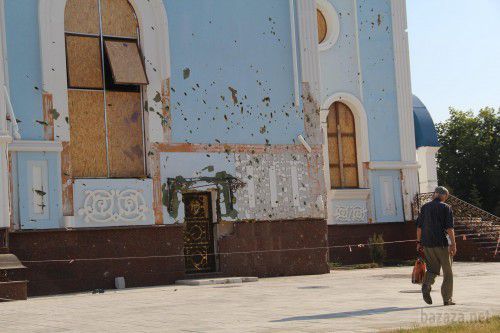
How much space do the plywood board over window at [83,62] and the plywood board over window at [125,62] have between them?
0.32 metres

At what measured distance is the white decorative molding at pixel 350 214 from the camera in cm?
2834

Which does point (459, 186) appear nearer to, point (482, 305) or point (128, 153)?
point (128, 153)

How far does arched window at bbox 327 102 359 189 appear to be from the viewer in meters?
28.7

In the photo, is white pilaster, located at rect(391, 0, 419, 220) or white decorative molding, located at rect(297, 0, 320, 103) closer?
white decorative molding, located at rect(297, 0, 320, 103)

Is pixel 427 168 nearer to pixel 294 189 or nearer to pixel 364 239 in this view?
pixel 364 239

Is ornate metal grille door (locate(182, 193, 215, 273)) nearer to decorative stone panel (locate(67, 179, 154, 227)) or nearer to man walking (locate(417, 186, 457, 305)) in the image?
decorative stone panel (locate(67, 179, 154, 227))

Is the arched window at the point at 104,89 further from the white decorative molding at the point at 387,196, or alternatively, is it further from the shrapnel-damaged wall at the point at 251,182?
the white decorative molding at the point at 387,196

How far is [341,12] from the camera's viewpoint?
28812mm

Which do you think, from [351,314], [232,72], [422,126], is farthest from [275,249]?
[351,314]

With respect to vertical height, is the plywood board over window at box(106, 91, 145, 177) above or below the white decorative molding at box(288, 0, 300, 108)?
below

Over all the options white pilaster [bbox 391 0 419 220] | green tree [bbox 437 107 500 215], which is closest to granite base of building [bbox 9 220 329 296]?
white pilaster [bbox 391 0 419 220]

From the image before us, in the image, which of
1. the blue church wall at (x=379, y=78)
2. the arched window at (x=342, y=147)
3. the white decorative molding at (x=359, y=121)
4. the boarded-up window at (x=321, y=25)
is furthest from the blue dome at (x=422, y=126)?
the boarded-up window at (x=321, y=25)

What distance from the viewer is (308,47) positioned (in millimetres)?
24047

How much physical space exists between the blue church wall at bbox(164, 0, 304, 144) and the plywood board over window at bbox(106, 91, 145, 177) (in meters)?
0.89
